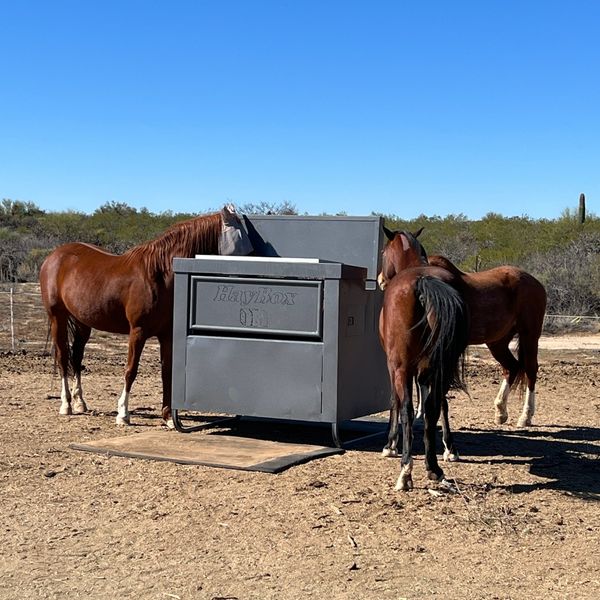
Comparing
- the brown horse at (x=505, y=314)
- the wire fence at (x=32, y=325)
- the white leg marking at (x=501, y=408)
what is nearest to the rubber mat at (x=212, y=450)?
the brown horse at (x=505, y=314)

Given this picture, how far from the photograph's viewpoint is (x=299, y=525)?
552cm

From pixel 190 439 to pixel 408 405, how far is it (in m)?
2.62

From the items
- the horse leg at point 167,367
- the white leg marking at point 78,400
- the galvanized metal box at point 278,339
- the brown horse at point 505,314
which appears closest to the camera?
the galvanized metal box at point 278,339

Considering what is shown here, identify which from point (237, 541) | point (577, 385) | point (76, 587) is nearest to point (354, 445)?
point (237, 541)

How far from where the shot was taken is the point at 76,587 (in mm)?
4430

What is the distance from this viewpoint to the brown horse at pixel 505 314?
28.5 feet

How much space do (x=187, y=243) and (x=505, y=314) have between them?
10.9 feet

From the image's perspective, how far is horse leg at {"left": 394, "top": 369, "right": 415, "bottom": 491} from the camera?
20.5ft

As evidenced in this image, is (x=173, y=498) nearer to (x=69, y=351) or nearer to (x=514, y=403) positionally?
(x=69, y=351)

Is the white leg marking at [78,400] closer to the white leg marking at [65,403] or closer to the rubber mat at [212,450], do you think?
the white leg marking at [65,403]

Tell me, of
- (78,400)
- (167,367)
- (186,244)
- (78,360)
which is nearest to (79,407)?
(78,400)

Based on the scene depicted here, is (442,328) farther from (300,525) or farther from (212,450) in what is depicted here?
(212,450)

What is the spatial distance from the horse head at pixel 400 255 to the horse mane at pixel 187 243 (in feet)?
7.17

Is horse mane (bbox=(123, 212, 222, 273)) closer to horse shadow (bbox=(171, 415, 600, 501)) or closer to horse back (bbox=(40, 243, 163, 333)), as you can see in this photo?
horse back (bbox=(40, 243, 163, 333))
